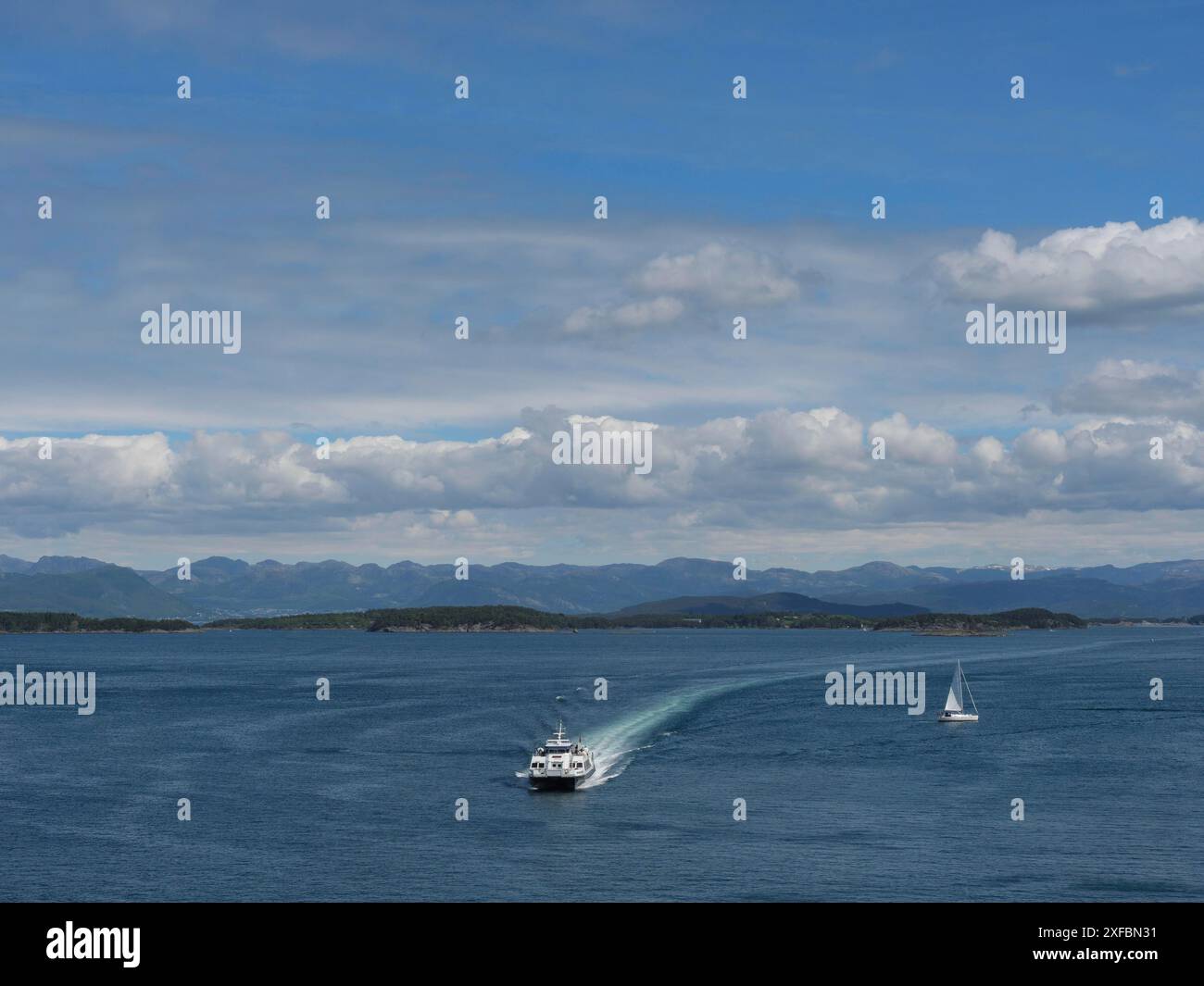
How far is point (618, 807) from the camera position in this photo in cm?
8975

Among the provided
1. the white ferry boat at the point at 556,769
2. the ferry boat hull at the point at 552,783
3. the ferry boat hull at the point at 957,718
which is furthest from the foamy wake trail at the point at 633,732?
the ferry boat hull at the point at 957,718

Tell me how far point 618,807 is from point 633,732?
42765 millimetres

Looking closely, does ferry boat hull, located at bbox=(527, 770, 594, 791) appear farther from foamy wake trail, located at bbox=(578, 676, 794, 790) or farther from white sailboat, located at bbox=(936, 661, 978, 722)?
white sailboat, located at bbox=(936, 661, 978, 722)

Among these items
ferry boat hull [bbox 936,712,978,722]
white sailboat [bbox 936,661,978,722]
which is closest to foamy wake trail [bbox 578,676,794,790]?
ferry boat hull [bbox 936,712,978,722]

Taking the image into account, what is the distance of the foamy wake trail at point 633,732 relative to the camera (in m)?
110

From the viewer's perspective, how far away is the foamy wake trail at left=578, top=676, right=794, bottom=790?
109744mm

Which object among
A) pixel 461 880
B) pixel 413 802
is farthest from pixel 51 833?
pixel 461 880

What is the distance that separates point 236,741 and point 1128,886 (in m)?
88.9

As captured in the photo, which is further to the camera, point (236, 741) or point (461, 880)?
point (236, 741)

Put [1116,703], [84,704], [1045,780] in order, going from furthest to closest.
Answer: [84,704], [1116,703], [1045,780]

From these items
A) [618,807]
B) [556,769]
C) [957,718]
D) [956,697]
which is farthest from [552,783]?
[956,697]

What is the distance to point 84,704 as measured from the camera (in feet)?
593

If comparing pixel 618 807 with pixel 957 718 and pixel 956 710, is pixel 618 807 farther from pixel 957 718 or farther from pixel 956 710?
pixel 956 710
